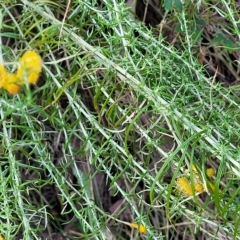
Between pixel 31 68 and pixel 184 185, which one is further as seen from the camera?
pixel 184 185

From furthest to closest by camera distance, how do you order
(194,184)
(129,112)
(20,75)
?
(129,112) → (194,184) → (20,75)

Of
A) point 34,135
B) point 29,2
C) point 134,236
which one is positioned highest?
point 29,2

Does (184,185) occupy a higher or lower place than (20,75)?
lower

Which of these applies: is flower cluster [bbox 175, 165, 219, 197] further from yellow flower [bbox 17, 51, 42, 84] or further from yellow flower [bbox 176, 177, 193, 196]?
yellow flower [bbox 17, 51, 42, 84]

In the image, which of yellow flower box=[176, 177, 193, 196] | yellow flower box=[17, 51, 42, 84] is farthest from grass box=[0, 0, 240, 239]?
yellow flower box=[17, 51, 42, 84]

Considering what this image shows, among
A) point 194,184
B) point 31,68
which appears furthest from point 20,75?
point 194,184

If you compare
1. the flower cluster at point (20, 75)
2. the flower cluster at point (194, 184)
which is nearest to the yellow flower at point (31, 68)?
the flower cluster at point (20, 75)

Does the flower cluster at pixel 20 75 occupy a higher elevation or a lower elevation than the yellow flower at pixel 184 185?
higher

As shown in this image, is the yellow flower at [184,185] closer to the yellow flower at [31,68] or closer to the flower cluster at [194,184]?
the flower cluster at [194,184]

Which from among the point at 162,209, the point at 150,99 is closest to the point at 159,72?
the point at 150,99

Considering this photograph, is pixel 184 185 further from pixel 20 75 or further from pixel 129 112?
pixel 20 75

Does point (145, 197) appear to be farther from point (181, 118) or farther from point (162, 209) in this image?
point (181, 118)
